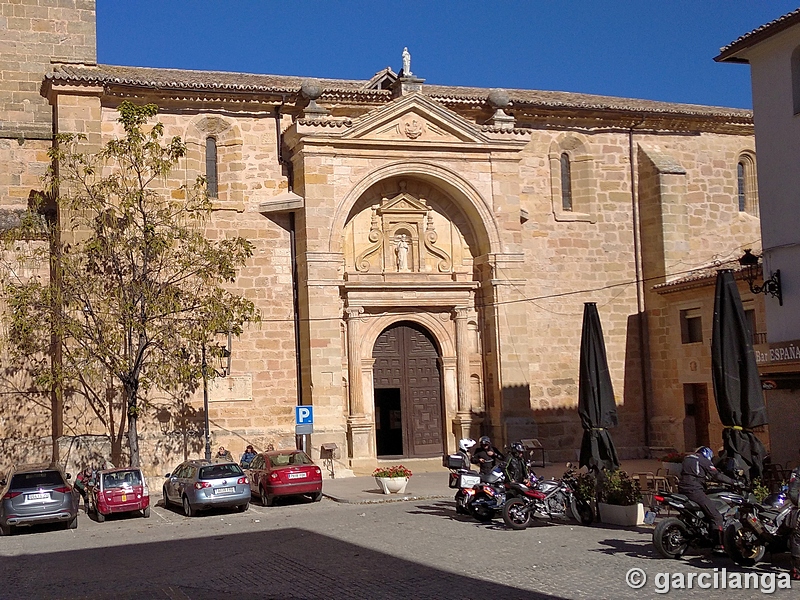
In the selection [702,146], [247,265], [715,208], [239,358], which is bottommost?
[239,358]

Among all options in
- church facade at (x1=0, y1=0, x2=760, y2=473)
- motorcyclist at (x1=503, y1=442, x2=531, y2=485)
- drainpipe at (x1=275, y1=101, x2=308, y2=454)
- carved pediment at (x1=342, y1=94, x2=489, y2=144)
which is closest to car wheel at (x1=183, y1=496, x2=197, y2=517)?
church facade at (x1=0, y1=0, x2=760, y2=473)

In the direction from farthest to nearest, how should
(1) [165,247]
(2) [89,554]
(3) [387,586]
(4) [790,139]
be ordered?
(1) [165,247], (4) [790,139], (2) [89,554], (3) [387,586]

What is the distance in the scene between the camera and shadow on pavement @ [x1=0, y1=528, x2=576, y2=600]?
37.3 ft

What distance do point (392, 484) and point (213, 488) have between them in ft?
12.9

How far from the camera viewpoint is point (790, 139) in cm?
1962

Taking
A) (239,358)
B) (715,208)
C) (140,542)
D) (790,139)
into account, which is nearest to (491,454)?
(140,542)

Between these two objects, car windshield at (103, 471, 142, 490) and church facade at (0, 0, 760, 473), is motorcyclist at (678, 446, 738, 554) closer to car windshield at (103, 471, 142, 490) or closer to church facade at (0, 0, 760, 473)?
car windshield at (103, 471, 142, 490)

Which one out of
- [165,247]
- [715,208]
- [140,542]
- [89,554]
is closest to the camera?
[89,554]

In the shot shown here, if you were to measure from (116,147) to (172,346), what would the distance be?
192 inches

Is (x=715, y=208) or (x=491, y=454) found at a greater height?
(x=715, y=208)

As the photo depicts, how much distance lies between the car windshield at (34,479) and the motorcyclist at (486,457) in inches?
314

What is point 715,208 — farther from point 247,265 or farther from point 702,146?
point 247,265

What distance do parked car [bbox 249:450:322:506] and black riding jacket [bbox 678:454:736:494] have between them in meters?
10.1

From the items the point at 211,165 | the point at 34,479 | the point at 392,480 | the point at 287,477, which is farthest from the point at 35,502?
the point at 211,165
